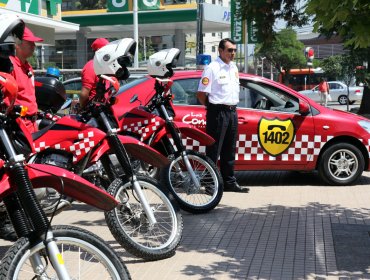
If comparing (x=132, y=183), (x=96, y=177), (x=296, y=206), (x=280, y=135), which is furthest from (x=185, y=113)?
(x=132, y=183)

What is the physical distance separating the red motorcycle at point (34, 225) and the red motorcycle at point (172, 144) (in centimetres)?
309

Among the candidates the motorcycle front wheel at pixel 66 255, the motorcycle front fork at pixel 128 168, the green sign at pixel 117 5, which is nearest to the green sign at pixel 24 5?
the motorcycle front fork at pixel 128 168

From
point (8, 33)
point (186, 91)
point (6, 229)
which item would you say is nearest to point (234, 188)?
point (186, 91)

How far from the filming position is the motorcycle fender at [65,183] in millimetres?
3004

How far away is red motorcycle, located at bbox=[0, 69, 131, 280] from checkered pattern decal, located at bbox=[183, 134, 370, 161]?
15.7 feet

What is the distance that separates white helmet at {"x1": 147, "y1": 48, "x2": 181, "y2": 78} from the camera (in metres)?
6.23

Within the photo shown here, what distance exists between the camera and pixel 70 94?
507 inches

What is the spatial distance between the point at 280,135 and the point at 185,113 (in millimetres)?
1344

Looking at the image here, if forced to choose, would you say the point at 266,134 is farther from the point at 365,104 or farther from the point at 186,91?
the point at 365,104

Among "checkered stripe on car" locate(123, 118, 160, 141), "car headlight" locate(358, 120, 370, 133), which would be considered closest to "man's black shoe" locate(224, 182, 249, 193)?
"checkered stripe on car" locate(123, 118, 160, 141)

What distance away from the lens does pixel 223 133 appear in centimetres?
720

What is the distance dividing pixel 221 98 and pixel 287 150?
1.37m

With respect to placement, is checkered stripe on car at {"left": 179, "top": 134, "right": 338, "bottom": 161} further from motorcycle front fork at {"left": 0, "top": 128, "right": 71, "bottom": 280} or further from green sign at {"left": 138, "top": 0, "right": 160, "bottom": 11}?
green sign at {"left": 138, "top": 0, "right": 160, "bottom": 11}

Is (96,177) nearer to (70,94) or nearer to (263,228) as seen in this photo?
(263,228)
